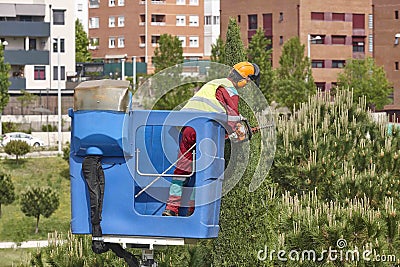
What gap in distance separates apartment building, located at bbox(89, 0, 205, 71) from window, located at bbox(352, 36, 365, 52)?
11.4 meters

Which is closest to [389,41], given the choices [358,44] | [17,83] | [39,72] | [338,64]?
[358,44]

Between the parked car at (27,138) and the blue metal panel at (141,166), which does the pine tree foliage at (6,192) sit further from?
the blue metal panel at (141,166)

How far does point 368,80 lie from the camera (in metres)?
61.9

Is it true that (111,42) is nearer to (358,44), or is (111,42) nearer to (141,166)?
(358,44)

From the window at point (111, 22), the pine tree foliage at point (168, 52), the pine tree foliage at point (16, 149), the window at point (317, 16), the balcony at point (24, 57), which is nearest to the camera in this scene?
the pine tree foliage at point (16, 149)

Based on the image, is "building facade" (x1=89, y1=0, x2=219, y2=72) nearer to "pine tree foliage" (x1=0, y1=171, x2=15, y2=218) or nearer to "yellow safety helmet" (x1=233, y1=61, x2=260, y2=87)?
"pine tree foliage" (x1=0, y1=171, x2=15, y2=218)

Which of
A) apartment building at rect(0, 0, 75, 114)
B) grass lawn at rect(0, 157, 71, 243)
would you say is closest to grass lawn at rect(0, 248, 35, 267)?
grass lawn at rect(0, 157, 71, 243)

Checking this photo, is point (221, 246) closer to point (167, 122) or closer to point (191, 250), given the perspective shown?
point (191, 250)

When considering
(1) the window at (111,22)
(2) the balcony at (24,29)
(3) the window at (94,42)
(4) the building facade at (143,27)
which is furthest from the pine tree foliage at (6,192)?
(3) the window at (94,42)

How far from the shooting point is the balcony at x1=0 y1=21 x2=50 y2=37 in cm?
6241

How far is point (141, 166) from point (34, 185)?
26.9 metres

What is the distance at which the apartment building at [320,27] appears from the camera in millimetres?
72375

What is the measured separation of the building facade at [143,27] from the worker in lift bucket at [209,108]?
70574mm

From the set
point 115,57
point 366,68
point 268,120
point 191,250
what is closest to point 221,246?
point 191,250
